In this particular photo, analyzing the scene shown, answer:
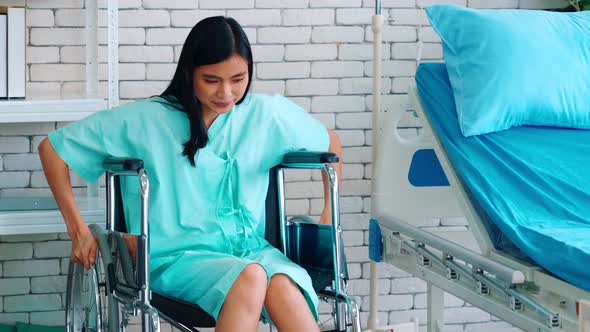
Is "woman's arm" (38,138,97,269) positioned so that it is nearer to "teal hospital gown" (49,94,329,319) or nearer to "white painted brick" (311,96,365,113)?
"teal hospital gown" (49,94,329,319)

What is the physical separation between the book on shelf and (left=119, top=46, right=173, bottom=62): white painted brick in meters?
0.33

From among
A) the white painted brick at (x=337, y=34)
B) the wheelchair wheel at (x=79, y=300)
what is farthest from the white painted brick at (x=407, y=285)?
the wheelchair wheel at (x=79, y=300)

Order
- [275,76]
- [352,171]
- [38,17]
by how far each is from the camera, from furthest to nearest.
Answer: [352,171] < [275,76] < [38,17]

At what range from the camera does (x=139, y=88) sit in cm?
305

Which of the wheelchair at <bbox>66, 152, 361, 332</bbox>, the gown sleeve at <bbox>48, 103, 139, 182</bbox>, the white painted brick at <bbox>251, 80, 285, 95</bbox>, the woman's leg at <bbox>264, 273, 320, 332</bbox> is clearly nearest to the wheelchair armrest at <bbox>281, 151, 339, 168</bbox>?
the wheelchair at <bbox>66, 152, 361, 332</bbox>

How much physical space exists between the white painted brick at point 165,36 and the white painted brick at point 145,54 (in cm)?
2

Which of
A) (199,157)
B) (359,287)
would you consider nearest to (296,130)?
(199,157)

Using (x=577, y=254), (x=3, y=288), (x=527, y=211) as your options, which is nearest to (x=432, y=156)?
(x=527, y=211)

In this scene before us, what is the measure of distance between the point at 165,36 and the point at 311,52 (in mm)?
484

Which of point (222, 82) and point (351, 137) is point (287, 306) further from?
point (351, 137)

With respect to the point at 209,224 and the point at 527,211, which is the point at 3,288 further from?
the point at 527,211

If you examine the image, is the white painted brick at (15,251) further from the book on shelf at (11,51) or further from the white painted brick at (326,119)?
the white painted brick at (326,119)

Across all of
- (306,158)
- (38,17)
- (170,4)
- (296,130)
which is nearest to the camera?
(306,158)

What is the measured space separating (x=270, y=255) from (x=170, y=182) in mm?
301
